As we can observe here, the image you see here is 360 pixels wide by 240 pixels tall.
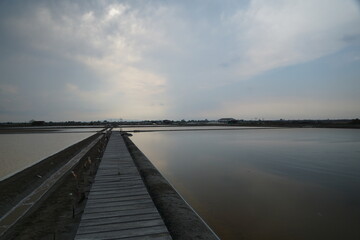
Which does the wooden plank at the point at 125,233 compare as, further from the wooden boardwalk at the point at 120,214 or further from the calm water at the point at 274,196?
the calm water at the point at 274,196

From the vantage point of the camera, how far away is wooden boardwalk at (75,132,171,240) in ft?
13.3

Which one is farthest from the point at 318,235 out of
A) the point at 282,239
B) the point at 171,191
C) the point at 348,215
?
the point at 171,191

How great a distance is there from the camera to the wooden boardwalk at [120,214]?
4055 mm

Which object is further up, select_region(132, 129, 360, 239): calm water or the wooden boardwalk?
the wooden boardwalk

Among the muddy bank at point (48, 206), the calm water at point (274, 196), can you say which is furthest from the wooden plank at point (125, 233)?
the calm water at point (274, 196)

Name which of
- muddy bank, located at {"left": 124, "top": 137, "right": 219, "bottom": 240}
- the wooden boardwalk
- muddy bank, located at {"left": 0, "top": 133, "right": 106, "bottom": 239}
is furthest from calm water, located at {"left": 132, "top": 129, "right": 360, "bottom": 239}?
muddy bank, located at {"left": 0, "top": 133, "right": 106, "bottom": 239}

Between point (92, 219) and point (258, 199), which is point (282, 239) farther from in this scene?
point (92, 219)

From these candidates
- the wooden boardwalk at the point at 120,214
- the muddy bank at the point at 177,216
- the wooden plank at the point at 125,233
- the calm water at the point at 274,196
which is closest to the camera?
the wooden plank at the point at 125,233

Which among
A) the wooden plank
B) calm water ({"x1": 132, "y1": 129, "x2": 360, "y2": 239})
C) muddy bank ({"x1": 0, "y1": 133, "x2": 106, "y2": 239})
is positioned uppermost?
the wooden plank

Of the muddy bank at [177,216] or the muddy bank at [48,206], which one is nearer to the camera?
the muddy bank at [177,216]

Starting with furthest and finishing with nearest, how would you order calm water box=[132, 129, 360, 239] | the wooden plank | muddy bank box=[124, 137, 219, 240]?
calm water box=[132, 129, 360, 239] → muddy bank box=[124, 137, 219, 240] → the wooden plank

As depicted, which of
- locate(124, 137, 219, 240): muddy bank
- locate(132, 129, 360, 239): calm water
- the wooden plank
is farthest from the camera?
locate(132, 129, 360, 239): calm water

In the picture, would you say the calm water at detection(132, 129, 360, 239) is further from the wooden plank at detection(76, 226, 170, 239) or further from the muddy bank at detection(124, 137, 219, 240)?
the wooden plank at detection(76, 226, 170, 239)

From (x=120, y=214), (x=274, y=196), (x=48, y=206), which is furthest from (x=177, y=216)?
(x=274, y=196)
